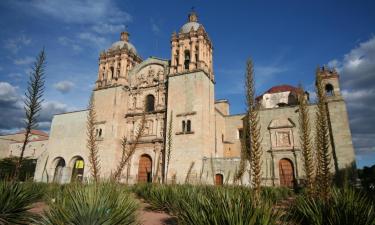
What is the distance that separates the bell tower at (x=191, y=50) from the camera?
71.2ft

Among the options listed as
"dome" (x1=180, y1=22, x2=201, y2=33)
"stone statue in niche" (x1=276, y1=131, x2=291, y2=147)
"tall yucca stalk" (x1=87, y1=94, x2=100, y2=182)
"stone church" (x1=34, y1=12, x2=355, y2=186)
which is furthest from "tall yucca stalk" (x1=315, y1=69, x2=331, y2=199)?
"dome" (x1=180, y1=22, x2=201, y2=33)

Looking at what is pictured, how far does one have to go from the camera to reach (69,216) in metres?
3.74

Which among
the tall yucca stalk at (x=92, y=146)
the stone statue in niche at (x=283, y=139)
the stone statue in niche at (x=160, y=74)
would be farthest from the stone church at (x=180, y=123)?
the tall yucca stalk at (x=92, y=146)

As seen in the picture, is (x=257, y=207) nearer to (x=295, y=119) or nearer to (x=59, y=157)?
(x=295, y=119)

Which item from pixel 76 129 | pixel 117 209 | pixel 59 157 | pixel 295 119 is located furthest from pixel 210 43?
pixel 117 209

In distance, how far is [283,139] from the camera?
67.1ft

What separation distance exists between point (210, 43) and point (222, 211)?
73.7 ft

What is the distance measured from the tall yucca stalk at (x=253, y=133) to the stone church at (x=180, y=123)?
45.0 feet

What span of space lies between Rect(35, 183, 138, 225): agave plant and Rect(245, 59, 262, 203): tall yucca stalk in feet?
7.94

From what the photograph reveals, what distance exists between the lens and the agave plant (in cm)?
376

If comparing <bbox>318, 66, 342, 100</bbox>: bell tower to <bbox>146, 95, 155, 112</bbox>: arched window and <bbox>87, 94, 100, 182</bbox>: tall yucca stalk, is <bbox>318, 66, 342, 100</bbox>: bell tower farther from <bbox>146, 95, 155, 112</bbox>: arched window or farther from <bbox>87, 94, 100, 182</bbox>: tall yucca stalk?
<bbox>87, 94, 100, 182</bbox>: tall yucca stalk

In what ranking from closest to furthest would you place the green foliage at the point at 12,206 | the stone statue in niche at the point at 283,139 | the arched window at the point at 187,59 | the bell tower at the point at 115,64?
the green foliage at the point at 12,206
the stone statue in niche at the point at 283,139
the arched window at the point at 187,59
the bell tower at the point at 115,64

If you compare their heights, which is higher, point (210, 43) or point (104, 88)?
point (210, 43)

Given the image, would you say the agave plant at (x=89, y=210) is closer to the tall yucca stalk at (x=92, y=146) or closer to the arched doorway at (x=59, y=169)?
the tall yucca stalk at (x=92, y=146)
